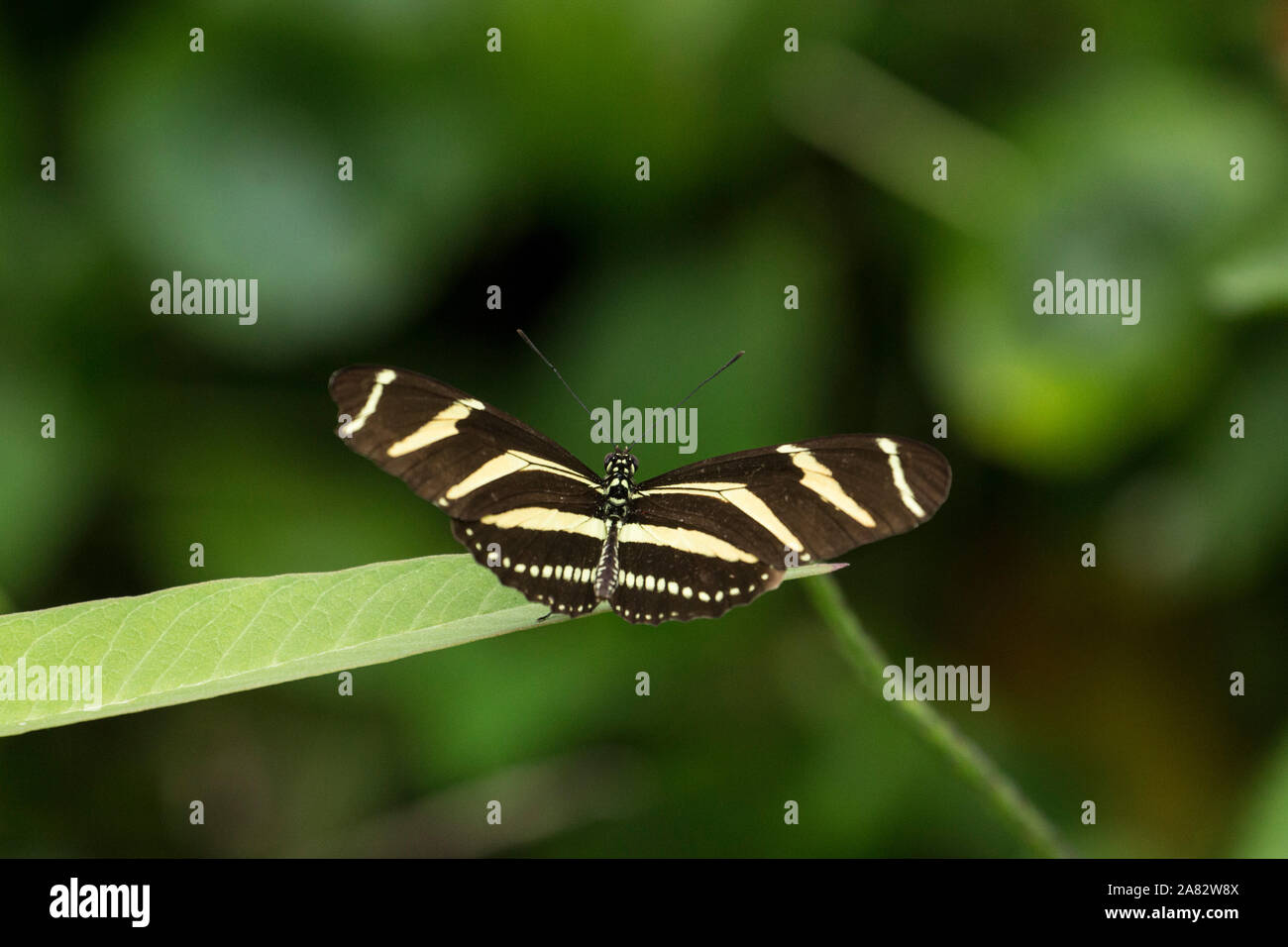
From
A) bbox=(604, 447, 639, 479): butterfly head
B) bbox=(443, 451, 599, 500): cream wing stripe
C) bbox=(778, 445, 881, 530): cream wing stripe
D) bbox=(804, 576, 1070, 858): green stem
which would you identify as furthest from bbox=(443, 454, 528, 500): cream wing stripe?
bbox=(804, 576, 1070, 858): green stem

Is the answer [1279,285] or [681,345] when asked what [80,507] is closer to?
[681,345]

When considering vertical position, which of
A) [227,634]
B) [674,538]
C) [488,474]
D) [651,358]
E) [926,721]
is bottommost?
[926,721]

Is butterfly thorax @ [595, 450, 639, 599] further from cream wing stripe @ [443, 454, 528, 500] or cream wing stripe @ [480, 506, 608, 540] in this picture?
cream wing stripe @ [443, 454, 528, 500]

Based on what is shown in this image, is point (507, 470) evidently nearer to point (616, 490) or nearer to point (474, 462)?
point (474, 462)

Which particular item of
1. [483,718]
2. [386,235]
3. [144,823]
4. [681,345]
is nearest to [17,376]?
[386,235]

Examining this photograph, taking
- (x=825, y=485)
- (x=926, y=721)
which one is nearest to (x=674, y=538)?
(x=825, y=485)
